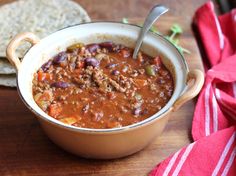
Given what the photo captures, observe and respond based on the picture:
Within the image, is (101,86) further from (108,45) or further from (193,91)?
(193,91)

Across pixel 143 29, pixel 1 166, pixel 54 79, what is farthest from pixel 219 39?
pixel 1 166

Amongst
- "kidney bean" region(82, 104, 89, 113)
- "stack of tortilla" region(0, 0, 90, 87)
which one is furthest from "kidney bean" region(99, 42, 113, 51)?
"kidney bean" region(82, 104, 89, 113)

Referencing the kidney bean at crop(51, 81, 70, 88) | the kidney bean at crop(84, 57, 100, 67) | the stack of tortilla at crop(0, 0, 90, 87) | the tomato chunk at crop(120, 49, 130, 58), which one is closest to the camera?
the kidney bean at crop(51, 81, 70, 88)

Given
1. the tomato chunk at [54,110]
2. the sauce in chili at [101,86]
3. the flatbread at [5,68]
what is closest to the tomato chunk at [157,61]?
the sauce in chili at [101,86]

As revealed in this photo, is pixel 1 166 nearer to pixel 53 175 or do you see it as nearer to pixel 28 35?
pixel 53 175

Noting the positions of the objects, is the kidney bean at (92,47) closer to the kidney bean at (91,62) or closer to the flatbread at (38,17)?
the kidney bean at (91,62)

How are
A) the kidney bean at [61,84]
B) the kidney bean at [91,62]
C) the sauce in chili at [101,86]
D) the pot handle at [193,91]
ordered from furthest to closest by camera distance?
the kidney bean at [91,62], the kidney bean at [61,84], the sauce in chili at [101,86], the pot handle at [193,91]

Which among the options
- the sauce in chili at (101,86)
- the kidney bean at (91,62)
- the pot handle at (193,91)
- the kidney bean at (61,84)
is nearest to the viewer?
the pot handle at (193,91)

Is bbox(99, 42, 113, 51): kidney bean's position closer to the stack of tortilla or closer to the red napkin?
the stack of tortilla
